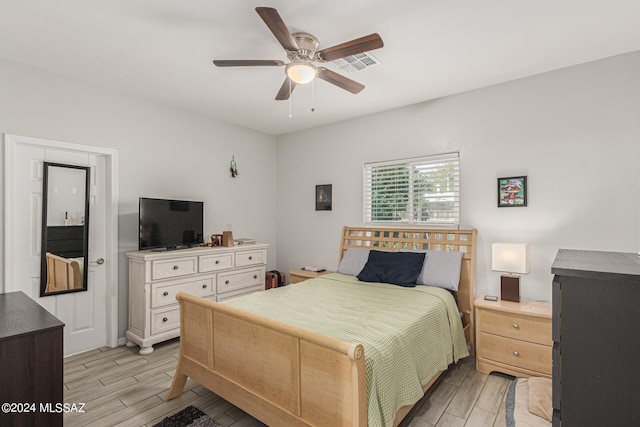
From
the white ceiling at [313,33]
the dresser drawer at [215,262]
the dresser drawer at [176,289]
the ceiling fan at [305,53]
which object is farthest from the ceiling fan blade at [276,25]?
the dresser drawer at [176,289]

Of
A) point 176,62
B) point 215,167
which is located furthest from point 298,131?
point 176,62

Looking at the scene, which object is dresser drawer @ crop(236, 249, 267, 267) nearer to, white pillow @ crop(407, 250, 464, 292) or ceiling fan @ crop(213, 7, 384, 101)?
white pillow @ crop(407, 250, 464, 292)

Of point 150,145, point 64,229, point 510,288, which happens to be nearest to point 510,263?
point 510,288

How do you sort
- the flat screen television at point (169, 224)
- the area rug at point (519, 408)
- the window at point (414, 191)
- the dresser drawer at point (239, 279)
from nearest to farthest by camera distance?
the area rug at point (519, 408)
the flat screen television at point (169, 224)
the window at point (414, 191)
the dresser drawer at point (239, 279)

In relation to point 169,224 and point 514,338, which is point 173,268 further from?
point 514,338

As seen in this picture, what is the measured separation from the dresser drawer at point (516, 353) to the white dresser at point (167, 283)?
2.89 m

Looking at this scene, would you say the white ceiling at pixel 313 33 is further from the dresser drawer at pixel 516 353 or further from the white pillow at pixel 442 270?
the dresser drawer at pixel 516 353

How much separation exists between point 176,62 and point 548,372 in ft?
13.2

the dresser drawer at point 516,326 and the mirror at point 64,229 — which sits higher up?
the mirror at point 64,229

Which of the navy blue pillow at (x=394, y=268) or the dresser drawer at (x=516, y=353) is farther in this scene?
the navy blue pillow at (x=394, y=268)

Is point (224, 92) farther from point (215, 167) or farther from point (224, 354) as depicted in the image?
point (224, 354)

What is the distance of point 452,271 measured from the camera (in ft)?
10.4

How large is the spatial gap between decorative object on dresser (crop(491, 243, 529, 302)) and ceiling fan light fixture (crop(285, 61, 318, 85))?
2257mm

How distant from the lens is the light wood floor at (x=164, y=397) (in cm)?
217
